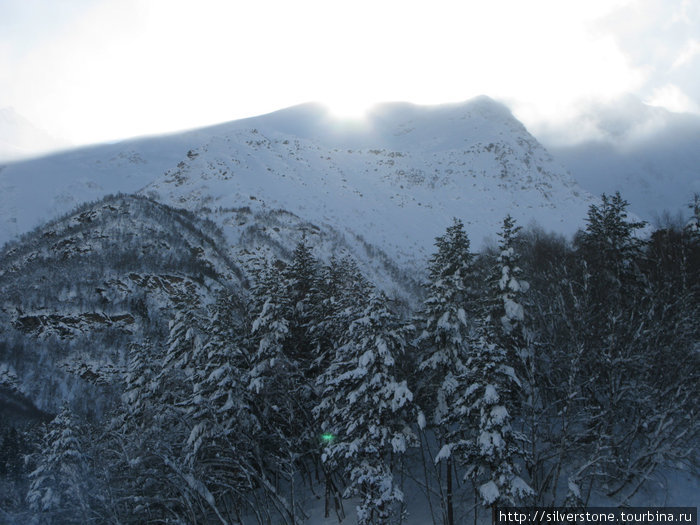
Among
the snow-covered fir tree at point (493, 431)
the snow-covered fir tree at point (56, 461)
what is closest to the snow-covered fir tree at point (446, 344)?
the snow-covered fir tree at point (493, 431)

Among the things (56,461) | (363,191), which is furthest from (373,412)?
Answer: (363,191)

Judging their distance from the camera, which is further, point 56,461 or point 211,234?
point 211,234

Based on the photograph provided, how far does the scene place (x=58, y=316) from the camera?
297 ft

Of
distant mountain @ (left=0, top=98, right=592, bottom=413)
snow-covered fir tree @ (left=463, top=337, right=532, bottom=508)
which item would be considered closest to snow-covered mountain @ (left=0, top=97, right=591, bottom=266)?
distant mountain @ (left=0, top=98, right=592, bottom=413)

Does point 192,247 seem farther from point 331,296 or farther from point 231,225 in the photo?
point 331,296

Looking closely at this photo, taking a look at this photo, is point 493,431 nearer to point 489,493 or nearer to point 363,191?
point 489,493

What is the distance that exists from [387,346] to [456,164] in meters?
179

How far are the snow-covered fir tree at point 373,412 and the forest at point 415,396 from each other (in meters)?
0.08

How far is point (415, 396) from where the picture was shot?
21.9 m

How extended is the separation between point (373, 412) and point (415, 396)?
4178 mm

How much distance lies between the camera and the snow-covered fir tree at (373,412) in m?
17.8

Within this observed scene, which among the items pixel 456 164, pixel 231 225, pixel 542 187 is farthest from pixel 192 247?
pixel 542 187

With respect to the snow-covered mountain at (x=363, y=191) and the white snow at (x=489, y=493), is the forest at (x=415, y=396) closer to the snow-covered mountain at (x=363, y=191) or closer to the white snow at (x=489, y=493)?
the white snow at (x=489, y=493)

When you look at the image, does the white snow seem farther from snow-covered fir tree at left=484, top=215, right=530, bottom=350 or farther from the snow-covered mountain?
the snow-covered mountain
